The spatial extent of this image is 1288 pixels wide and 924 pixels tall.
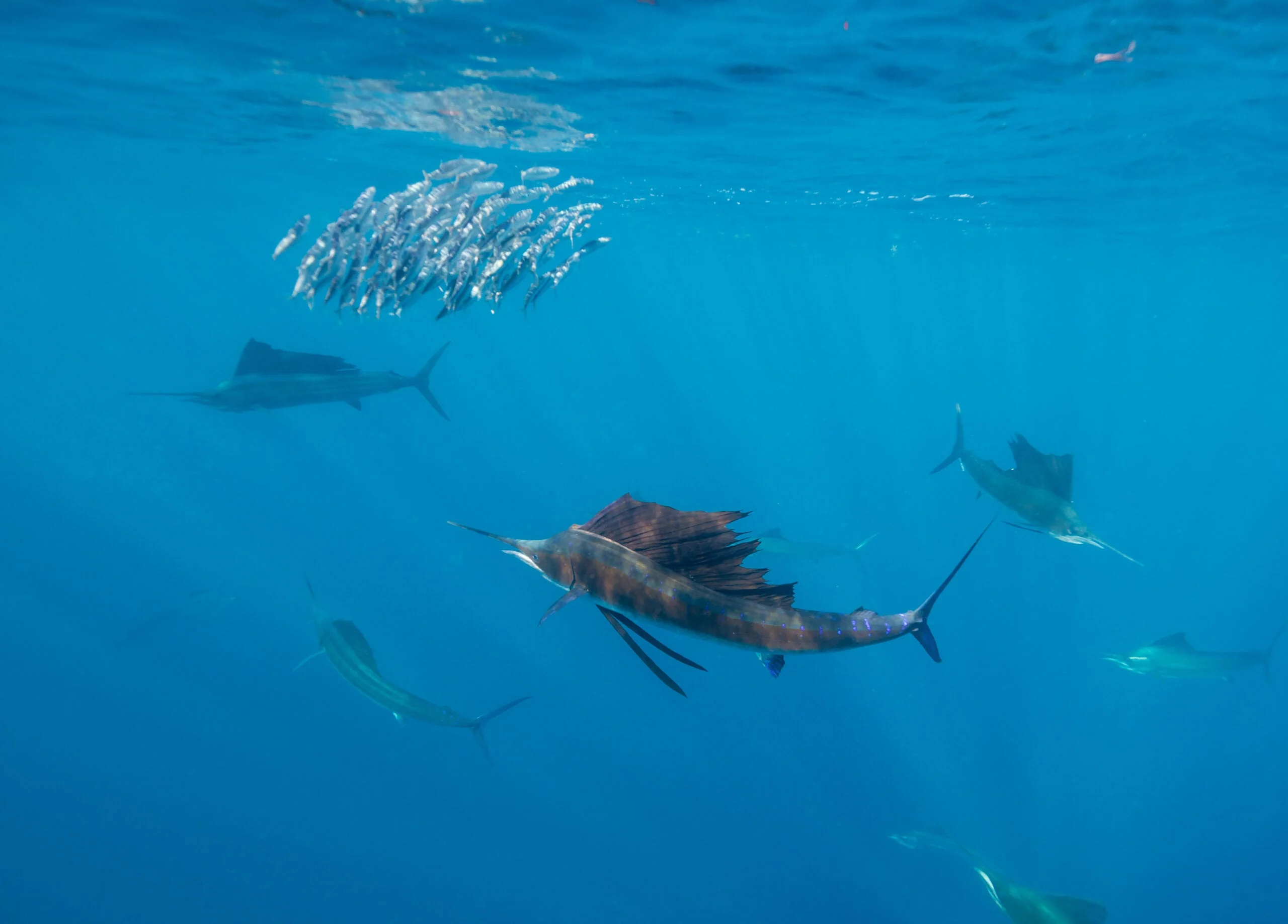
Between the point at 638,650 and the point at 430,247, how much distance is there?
5524 mm

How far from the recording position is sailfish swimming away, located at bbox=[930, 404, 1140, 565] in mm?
8078

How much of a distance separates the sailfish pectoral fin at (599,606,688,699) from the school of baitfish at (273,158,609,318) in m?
4.80

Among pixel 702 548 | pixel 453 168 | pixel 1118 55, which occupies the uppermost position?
pixel 1118 55

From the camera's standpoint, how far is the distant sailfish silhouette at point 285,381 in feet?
35.4

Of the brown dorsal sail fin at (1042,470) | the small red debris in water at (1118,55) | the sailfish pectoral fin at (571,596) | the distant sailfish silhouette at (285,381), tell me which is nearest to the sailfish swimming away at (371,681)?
the distant sailfish silhouette at (285,381)

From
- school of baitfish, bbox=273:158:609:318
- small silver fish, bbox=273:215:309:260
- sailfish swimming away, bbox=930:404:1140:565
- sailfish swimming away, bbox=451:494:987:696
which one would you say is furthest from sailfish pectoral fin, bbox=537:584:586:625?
sailfish swimming away, bbox=930:404:1140:565

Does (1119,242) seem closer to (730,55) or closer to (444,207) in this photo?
(730,55)

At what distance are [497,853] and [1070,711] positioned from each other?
15314 millimetres

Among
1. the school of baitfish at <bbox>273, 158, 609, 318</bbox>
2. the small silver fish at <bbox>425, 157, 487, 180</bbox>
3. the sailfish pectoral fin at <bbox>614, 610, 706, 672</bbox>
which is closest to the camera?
the sailfish pectoral fin at <bbox>614, 610, 706, 672</bbox>

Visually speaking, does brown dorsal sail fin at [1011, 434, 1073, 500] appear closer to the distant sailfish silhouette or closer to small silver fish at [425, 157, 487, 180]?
small silver fish at [425, 157, 487, 180]

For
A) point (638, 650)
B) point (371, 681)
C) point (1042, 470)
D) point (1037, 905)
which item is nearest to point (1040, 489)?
point (1042, 470)

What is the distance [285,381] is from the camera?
434 inches

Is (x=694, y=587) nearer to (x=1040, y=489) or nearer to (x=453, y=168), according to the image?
(x=453, y=168)

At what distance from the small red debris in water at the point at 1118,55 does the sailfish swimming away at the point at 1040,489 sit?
7.45 m
